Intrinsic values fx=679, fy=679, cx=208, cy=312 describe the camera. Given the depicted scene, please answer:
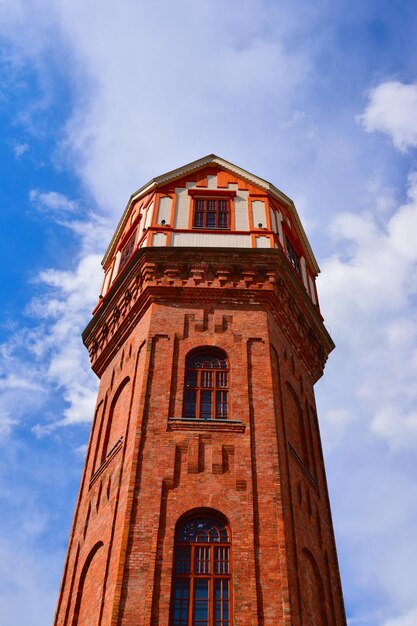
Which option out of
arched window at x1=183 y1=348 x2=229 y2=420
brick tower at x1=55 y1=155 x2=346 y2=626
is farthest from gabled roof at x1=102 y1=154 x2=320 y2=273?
arched window at x1=183 y1=348 x2=229 y2=420

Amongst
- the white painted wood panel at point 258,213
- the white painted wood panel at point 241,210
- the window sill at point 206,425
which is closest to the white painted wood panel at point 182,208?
the white painted wood panel at point 241,210

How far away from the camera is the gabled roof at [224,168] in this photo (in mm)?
22953

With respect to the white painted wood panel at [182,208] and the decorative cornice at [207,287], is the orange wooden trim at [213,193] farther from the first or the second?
the decorative cornice at [207,287]

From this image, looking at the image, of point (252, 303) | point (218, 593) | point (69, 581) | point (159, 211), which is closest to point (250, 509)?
point (218, 593)

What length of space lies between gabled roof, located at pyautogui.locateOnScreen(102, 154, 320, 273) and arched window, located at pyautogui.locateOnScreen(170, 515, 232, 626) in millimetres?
12217

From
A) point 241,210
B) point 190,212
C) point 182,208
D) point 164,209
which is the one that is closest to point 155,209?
point 164,209

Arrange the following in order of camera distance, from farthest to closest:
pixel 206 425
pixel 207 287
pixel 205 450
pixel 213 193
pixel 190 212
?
pixel 213 193 → pixel 190 212 → pixel 207 287 → pixel 206 425 → pixel 205 450

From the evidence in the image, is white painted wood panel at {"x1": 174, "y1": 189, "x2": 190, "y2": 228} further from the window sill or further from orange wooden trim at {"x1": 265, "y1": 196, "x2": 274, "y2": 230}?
the window sill

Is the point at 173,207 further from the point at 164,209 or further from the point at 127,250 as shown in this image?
the point at 127,250

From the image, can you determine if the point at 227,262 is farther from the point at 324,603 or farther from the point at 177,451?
the point at 324,603

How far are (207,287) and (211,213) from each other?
3.61 metres

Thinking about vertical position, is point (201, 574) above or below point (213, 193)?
below

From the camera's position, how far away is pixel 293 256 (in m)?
22.8

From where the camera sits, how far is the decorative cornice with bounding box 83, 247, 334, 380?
19.2 metres
